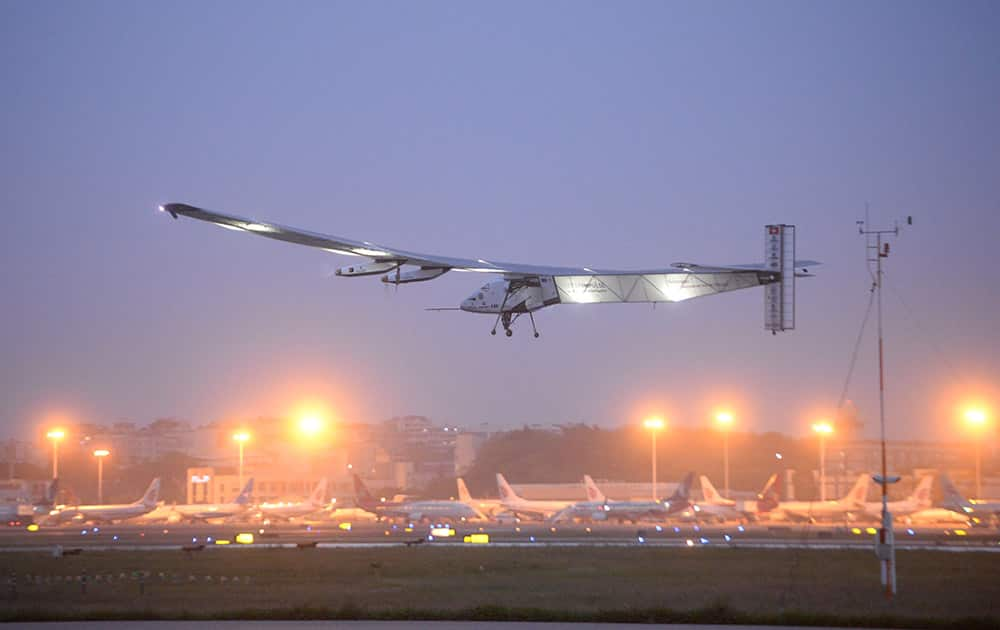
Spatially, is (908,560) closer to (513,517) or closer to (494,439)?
(513,517)

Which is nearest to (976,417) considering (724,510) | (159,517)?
(724,510)

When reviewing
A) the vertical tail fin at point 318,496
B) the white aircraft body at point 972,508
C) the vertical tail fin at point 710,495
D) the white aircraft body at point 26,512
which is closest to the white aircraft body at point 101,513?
the white aircraft body at point 26,512

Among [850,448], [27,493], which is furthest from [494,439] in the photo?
[27,493]

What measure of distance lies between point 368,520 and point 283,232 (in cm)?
7520

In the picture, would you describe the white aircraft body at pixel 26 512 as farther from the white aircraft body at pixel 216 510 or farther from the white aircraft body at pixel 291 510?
the white aircraft body at pixel 291 510

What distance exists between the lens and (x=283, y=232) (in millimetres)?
24344

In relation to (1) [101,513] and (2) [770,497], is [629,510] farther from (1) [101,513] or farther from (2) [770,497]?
(1) [101,513]

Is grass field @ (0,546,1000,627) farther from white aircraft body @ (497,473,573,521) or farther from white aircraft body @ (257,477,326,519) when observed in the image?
white aircraft body @ (257,477,326,519)

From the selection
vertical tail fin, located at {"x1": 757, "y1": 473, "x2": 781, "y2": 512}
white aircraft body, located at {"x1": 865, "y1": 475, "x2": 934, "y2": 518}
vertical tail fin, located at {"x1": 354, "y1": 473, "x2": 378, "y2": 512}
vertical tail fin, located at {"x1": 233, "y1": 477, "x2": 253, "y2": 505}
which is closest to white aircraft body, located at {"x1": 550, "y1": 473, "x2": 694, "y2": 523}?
vertical tail fin, located at {"x1": 757, "y1": 473, "x2": 781, "y2": 512}

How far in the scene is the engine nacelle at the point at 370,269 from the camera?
2670cm

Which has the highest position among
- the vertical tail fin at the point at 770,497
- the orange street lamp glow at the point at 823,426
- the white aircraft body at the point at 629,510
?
the orange street lamp glow at the point at 823,426

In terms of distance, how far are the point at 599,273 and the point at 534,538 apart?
134 feet

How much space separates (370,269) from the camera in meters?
27.0

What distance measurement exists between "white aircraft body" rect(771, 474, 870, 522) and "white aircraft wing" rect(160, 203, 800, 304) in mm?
59592
